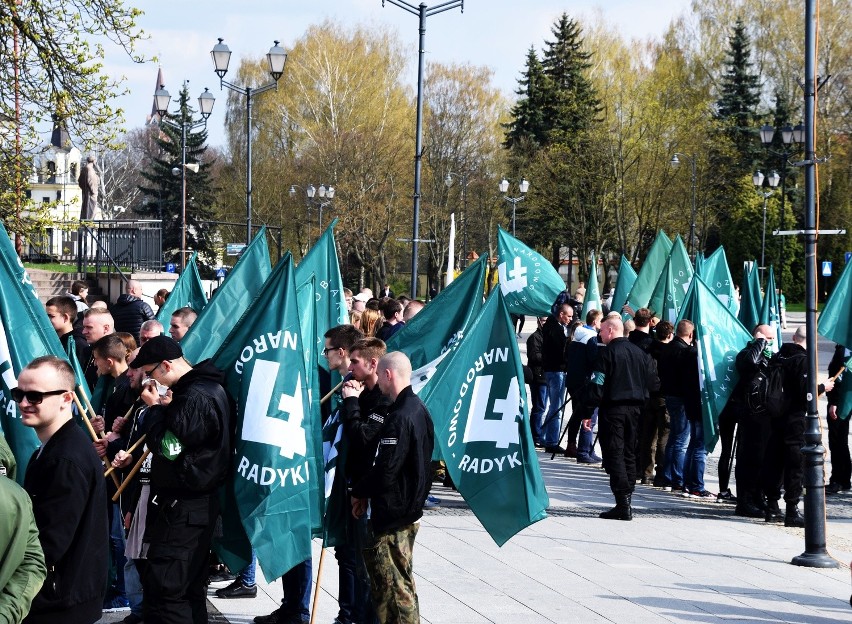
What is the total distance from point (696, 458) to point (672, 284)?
5.97m

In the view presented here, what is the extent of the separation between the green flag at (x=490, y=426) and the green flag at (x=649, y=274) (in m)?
10.7

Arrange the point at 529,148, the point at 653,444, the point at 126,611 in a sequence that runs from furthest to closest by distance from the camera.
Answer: the point at 529,148 → the point at 653,444 → the point at 126,611

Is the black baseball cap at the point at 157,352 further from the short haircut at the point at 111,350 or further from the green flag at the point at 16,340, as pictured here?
the short haircut at the point at 111,350

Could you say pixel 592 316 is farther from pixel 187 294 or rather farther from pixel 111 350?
pixel 111 350

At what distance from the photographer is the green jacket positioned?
3.56 metres

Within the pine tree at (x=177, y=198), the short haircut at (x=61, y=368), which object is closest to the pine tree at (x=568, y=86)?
the pine tree at (x=177, y=198)

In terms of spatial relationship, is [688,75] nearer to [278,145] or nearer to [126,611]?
[278,145]

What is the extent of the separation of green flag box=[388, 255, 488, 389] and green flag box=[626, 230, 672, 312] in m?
9.27

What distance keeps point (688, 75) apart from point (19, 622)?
65.2 meters

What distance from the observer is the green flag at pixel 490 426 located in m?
7.59

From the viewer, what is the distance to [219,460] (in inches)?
241

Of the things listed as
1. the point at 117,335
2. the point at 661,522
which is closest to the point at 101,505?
the point at 117,335

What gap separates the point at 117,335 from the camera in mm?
8133

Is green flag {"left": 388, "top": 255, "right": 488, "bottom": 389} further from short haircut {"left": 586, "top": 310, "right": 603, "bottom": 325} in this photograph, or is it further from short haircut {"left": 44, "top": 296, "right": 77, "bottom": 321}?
short haircut {"left": 586, "top": 310, "right": 603, "bottom": 325}
